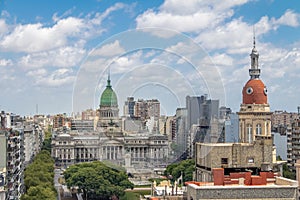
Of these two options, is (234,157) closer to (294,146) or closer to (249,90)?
(249,90)

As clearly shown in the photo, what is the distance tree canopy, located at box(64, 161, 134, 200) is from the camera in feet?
95.3

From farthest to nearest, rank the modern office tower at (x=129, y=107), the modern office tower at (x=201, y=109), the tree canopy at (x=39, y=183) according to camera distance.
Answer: the tree canopy at (x=39, y=183), the modern office tower at (x=129, y=107), the modern office tower at (x=201, y=109)

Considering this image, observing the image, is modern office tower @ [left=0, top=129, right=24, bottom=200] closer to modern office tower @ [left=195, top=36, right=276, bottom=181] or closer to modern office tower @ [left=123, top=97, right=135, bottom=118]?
modern office tower @ [left=195, top=36, right=276, bottom=181]

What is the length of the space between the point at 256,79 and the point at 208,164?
35.7 feet

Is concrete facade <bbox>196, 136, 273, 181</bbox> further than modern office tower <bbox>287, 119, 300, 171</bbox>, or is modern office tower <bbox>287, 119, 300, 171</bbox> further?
modern office tower <bbox>287, 119, 300, 171</bbox>

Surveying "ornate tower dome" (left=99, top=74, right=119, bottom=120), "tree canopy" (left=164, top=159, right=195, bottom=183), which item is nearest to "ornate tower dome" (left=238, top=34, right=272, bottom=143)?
"tree canopy" (left=164, top=159, right=195, bottom=183)

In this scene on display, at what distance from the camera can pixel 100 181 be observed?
97.2 ft

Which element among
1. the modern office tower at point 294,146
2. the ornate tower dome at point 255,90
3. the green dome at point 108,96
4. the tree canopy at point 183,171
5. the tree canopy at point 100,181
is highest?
the ornate tower dome at point 255,90

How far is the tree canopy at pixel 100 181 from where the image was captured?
29062mm

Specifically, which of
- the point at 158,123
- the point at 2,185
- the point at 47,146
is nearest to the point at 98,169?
the point at 2,185

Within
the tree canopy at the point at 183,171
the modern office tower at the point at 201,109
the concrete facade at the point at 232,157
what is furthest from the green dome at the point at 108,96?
the tree canopy at the point at 183,171

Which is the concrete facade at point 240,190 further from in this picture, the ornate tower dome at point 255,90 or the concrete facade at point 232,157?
the ornate tower dome at point 255,90

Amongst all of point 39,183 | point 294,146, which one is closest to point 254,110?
point 294,146

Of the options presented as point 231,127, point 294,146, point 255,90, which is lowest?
point 294,146
